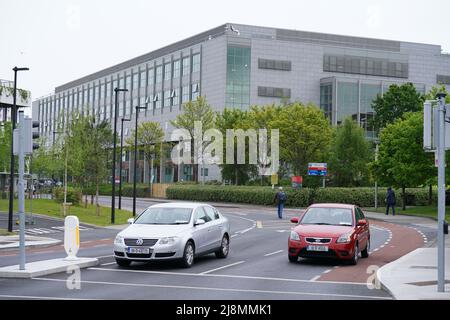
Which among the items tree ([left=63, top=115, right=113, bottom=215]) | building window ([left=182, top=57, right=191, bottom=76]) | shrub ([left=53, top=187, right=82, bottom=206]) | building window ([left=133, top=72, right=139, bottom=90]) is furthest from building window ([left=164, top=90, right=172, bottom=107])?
tree ([left=63, top=115, right=113, bottom=215])

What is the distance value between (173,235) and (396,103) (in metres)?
62.1

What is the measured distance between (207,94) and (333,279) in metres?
71.8

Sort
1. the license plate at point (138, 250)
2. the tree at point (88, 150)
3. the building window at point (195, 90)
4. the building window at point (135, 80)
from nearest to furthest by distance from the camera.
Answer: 1. the license plate at point (138, 250)
2. the tree at point (88, 150)
3. the building window at point (195, 90)
4. the building window at point (135, 80)

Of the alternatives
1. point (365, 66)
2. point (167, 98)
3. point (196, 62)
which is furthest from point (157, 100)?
point (365, 66)

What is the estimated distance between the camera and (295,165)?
61.3 meters

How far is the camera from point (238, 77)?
8238cm

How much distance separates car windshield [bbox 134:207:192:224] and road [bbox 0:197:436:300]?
3.56ft

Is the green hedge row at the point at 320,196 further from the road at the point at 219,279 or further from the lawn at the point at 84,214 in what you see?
the road at the point at 219,279

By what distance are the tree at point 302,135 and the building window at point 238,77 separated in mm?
21538

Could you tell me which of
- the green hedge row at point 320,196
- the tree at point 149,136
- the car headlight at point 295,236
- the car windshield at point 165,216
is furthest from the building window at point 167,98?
the car headlight at point 295,236

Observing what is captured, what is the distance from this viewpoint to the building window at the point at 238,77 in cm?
8206

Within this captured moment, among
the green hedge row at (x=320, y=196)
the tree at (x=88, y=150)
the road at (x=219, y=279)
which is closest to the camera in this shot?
the road at (x=219, y=279)

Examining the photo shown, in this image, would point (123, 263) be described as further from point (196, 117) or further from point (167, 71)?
point (167, 71)
